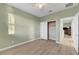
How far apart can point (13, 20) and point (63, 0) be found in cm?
265

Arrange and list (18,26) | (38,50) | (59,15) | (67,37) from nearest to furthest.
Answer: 1. (38,50)
2. (18,26)
3. (59,15)
4. (67,37)

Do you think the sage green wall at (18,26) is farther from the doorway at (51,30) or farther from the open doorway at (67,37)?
the open doorway at (67,37)

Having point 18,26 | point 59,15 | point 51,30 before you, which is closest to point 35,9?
point 18,26

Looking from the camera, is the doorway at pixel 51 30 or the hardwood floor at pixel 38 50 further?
the doorway at pixel 51 30

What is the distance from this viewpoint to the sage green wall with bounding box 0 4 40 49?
2968 millimetres

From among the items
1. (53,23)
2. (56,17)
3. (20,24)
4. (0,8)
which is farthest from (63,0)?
(53,23)

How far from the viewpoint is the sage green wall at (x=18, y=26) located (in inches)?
117

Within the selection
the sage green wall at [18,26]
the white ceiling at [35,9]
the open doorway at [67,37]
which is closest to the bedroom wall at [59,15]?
the white ceiling at [35,9]

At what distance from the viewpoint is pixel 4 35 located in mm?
3021

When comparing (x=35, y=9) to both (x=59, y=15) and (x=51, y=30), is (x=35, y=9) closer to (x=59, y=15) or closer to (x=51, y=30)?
(x=59, y=15)

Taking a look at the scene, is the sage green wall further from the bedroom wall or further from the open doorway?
the open doorway

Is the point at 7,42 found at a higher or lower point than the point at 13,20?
lower

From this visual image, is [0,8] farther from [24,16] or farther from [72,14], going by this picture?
[72,14]

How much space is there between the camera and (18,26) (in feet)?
11.8
